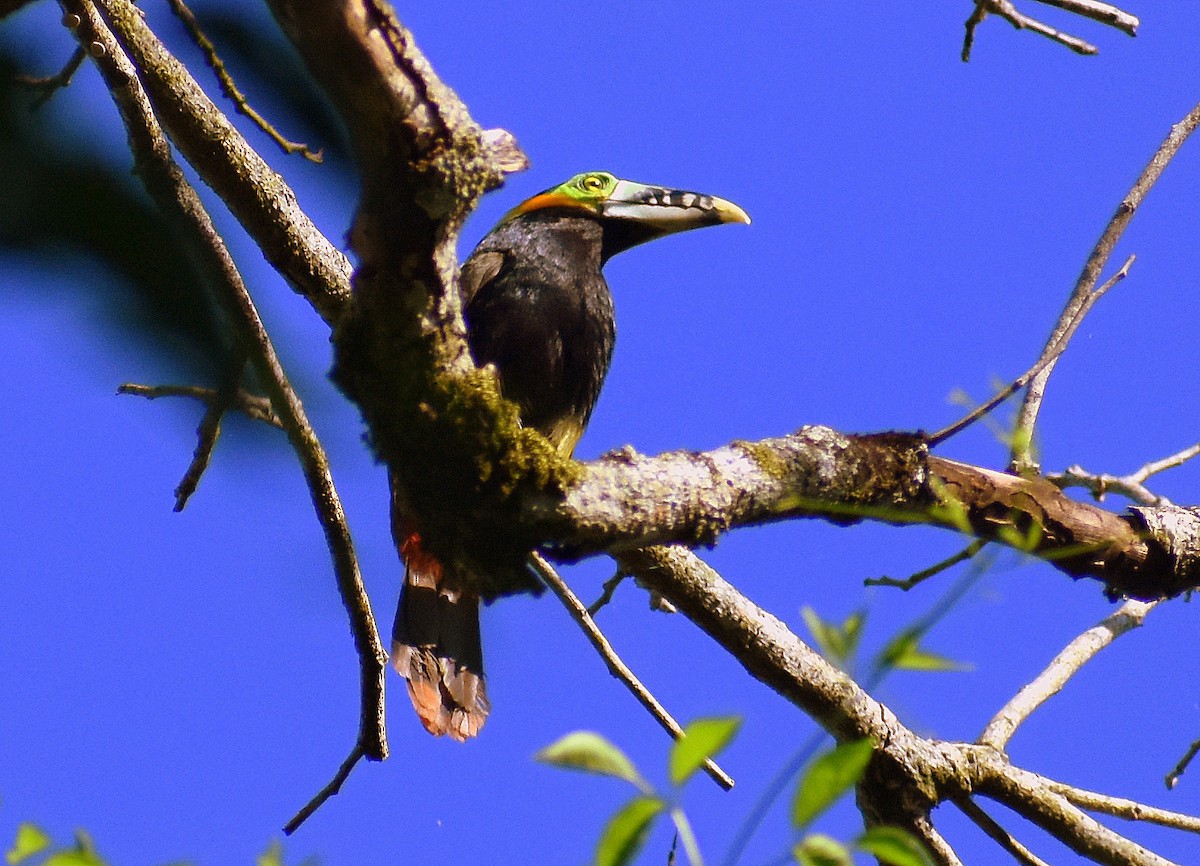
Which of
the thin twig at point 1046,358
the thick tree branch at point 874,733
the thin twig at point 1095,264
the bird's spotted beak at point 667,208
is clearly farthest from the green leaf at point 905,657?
the bird's spotted beak at point 667,208

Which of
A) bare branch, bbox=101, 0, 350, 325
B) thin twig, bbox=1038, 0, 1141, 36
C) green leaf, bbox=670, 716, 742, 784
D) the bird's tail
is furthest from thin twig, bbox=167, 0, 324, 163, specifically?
green leaf, bbox=670, 716, 742, 784

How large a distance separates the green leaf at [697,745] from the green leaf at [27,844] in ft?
1.59

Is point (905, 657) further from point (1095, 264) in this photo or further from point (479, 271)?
point (479, 271)

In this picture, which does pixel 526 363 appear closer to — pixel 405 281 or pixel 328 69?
pixel 405 281

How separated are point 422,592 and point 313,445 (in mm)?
727

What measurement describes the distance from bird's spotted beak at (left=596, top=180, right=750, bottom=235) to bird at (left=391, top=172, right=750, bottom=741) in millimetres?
305

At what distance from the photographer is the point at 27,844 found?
88 centimetres

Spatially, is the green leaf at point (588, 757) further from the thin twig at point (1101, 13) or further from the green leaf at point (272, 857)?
the thin twig at point (1101, 13)

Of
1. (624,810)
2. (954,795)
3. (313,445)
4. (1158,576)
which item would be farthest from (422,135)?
(954,795)

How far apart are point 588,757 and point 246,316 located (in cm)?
135

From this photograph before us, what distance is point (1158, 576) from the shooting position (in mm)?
2547

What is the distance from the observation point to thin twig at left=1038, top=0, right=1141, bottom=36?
2307mm

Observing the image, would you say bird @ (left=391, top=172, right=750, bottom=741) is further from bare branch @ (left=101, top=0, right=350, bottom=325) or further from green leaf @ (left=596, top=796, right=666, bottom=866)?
green leaf @ (left=596, top=796, right=666, bottom=866)

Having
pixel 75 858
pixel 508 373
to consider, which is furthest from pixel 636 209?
pixel 75 858
